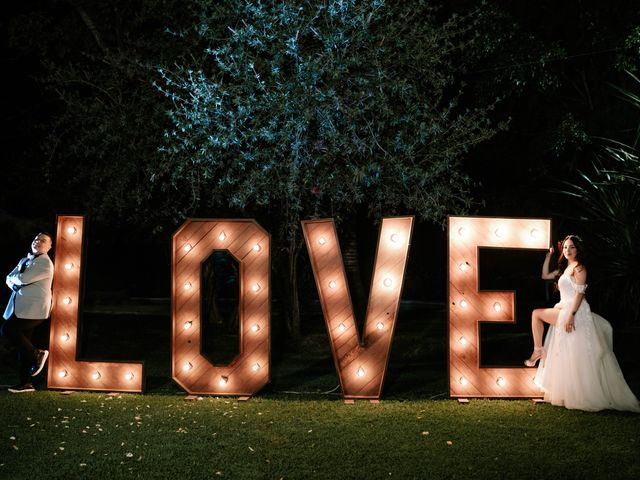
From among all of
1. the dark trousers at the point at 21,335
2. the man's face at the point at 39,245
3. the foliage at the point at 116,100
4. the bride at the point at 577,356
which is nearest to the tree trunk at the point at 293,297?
the foliage at the point at 116,100

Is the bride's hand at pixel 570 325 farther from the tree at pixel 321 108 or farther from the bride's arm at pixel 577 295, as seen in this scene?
the tree at pixel 321 108

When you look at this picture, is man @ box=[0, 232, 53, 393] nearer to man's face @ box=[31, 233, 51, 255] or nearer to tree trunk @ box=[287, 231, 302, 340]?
man's face @ box=[31, 233, 51, 255]

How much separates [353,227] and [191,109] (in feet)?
15.4

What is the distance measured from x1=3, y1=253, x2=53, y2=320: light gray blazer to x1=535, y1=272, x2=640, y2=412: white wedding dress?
6478mm

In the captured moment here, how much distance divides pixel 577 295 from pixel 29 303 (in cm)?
699

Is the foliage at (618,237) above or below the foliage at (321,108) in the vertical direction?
below

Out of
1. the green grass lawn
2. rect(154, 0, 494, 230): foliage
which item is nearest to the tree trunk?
rect(154, 0, 494, 230): foliage

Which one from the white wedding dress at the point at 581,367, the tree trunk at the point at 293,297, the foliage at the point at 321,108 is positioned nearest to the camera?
the white wedding dress at the point at 581,367

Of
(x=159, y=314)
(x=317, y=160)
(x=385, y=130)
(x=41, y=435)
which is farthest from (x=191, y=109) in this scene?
(x=159, y=314)

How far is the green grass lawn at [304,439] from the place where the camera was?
7.05 metres

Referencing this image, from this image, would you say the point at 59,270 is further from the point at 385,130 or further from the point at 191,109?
the point at 385,130

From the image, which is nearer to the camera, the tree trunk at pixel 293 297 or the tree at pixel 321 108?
the tree at pixel 321 108

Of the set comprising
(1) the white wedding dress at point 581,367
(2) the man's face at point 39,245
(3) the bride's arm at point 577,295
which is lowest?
(1) the white wedding dress at point 581,367

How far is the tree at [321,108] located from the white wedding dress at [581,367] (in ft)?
10.7
